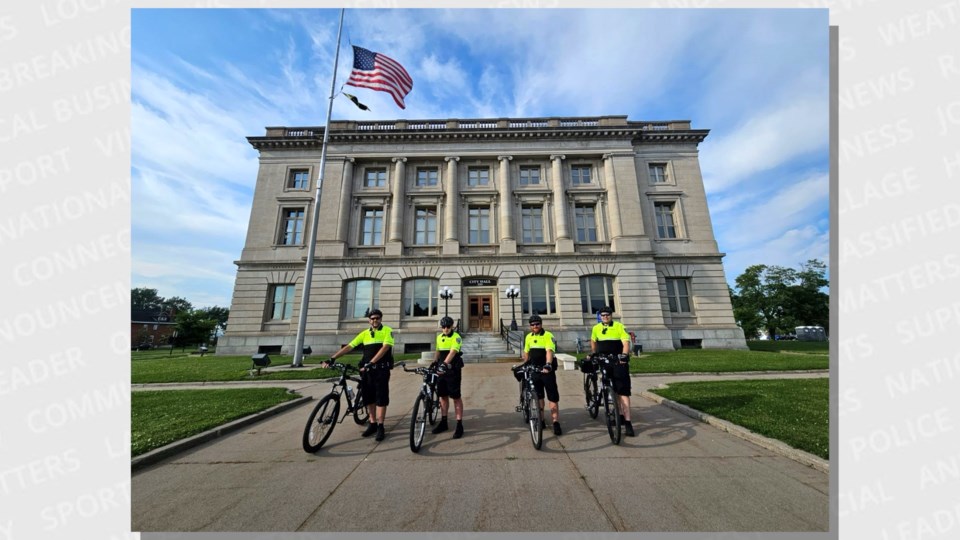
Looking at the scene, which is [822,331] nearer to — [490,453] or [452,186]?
[452,186]

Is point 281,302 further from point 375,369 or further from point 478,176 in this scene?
point 375,369

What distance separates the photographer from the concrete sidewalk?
9.91 feet

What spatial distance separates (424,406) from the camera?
17.1 feet

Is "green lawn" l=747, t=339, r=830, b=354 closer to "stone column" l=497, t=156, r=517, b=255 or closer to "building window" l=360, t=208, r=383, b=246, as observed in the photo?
"stone column" l=497, t=156, r=517, b=255

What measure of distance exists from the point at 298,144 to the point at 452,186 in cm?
1236

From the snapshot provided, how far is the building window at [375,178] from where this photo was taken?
81.7 ft

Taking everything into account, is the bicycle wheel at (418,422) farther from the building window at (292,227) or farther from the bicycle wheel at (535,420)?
the building window at (292,227)

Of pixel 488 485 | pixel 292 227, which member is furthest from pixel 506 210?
pixel 488 485

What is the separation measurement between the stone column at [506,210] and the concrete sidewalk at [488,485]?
17.6 metres

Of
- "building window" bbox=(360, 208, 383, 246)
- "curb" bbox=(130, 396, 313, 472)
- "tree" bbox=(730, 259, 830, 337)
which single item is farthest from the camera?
"tree" bbox=(730, 259, 830, 337)

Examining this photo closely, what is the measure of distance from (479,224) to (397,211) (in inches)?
233

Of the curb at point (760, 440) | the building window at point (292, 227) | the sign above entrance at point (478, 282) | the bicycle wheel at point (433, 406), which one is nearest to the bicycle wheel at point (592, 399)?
the curb at point (760, 440)

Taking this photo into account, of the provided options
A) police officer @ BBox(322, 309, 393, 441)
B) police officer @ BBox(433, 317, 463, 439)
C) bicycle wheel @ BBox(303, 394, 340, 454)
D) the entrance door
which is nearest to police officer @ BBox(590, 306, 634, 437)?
police officer @ BBox(433, 317, 463, 439)

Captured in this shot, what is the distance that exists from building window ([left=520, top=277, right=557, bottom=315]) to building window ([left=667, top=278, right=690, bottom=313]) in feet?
27.3
